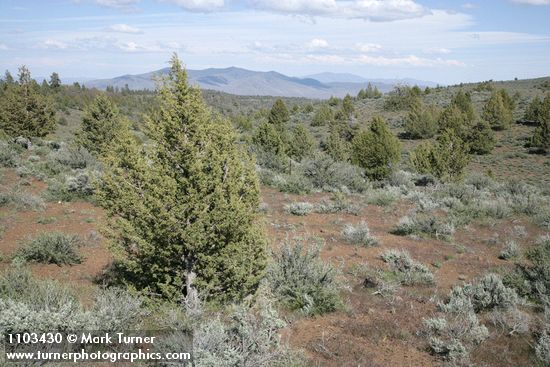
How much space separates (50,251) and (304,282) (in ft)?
23.6

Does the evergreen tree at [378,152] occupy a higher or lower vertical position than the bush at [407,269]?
higher

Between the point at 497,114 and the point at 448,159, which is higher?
the point at 497,114

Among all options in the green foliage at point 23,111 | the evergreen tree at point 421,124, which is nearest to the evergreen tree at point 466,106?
the evergreen tree at point 421,124

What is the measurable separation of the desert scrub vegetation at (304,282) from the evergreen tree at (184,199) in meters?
1.59

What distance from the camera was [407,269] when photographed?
11.8 meters

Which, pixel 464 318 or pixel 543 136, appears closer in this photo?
pixel 464 318

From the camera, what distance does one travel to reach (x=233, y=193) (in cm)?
729

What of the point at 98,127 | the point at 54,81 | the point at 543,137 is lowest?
the point at 543,137

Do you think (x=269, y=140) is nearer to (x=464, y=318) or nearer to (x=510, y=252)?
(x=510, y=252)

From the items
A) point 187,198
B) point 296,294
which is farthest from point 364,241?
point 187,198

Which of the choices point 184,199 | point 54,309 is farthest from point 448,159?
point 54,309

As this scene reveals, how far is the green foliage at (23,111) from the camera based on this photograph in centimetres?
2917

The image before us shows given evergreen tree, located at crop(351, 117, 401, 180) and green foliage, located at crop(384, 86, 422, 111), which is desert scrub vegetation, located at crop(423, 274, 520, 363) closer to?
evergreen tree, located at crop(351, 117, 401, 180)

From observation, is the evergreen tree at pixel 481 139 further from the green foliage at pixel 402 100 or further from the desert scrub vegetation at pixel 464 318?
the desert scrub vegetation at pixel 464 318
